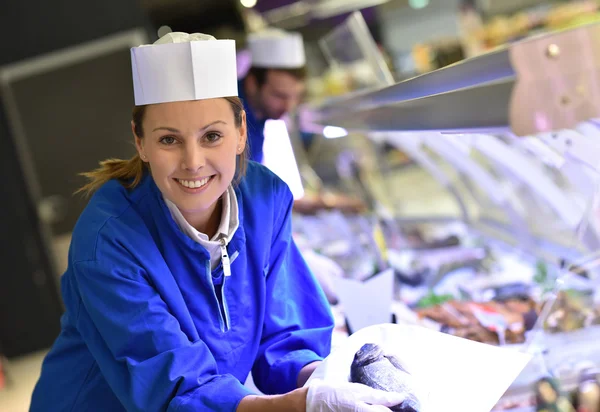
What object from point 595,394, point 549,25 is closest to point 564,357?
point 595,394

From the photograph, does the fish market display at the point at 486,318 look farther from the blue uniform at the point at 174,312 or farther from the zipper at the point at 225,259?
the zipper at the point at 225,259

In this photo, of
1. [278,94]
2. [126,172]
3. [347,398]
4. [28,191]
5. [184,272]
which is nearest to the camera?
[347,398]

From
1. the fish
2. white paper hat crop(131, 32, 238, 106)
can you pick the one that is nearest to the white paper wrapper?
the fish

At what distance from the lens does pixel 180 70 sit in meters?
1.30

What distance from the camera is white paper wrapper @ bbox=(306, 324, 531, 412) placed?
1.23 metres

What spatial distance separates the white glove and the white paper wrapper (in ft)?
0.24

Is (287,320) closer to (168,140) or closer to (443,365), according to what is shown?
(443,365)

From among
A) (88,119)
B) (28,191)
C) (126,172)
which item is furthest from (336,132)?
(28,191)

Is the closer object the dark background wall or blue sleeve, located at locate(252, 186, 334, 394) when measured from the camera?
blue sleeve, located at locate(252, 186, 334, 394)

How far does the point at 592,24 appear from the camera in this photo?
96 cm

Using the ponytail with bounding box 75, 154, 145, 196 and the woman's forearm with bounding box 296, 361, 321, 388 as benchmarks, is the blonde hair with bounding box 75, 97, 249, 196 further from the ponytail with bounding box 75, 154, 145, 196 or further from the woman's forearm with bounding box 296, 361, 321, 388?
the woman's forearm with bounding box 296, 361, 321, 388

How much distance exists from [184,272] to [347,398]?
17.0 inches

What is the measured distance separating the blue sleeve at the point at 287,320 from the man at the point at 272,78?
113 cm

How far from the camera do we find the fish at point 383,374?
122cm
